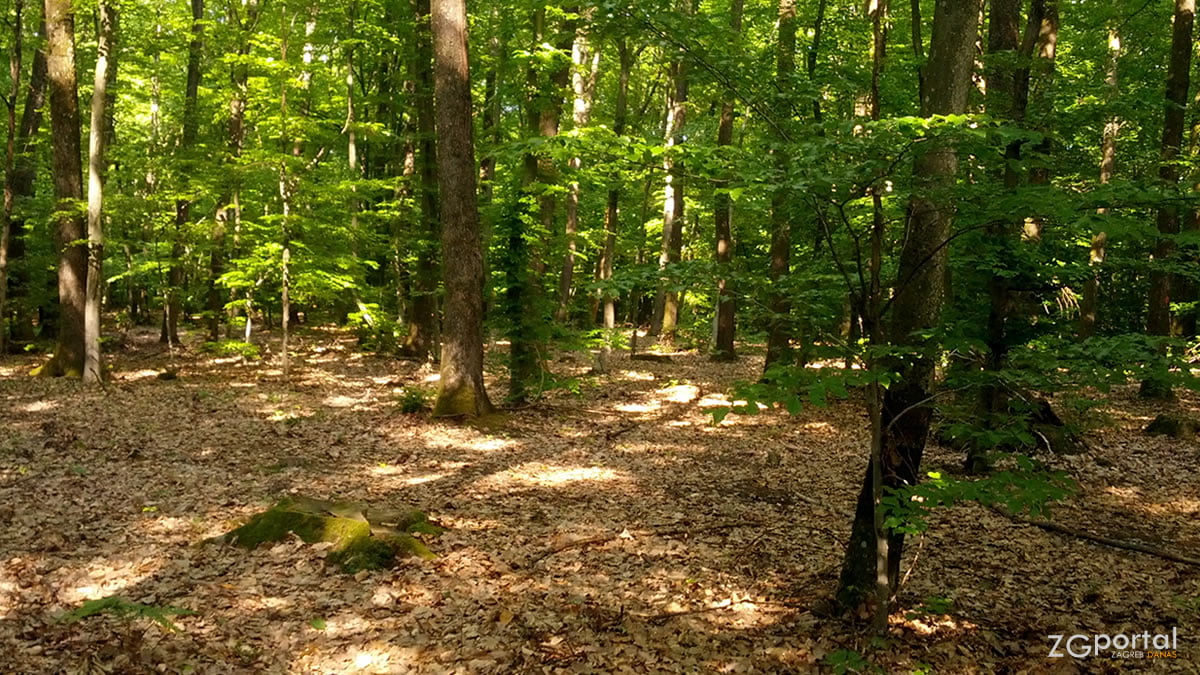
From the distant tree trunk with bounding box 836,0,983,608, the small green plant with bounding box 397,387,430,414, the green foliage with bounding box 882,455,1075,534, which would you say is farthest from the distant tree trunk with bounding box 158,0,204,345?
the green foliage with bounding box 882,455,1075,534

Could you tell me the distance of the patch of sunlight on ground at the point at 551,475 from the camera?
8.09 m

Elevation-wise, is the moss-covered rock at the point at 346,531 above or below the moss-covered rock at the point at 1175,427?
below

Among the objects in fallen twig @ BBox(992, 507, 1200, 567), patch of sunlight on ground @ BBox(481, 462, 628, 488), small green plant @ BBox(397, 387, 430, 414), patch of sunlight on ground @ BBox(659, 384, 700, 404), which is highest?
small green plant @ BBox(397, 387, 430, 414)

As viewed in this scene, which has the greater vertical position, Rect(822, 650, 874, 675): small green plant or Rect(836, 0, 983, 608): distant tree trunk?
Rect(836, 0, 983, 608): distant tree trunk

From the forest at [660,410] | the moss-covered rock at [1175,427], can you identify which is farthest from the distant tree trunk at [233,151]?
the moss-covered rock at [1175,427]

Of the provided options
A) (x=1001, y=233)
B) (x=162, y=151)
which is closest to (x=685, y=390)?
(x=1001, y=233)

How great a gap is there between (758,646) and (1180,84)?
1212 cm

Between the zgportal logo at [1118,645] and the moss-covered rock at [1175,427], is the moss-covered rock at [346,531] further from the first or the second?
the moss-covered rock at [1175,427]

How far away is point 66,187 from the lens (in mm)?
12945

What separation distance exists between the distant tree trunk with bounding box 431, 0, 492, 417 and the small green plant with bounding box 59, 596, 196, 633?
19.8ft

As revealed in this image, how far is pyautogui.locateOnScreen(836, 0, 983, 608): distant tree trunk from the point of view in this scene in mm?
4391

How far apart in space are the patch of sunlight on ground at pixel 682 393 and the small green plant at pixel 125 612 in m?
9.73

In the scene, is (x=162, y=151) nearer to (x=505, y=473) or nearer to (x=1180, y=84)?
(x=505, y=473)

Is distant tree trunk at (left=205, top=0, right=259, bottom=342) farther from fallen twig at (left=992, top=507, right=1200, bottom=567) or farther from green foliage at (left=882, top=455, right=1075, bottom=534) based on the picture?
fallen twig at (left=992, top=507, right=1200, bottom=567)
